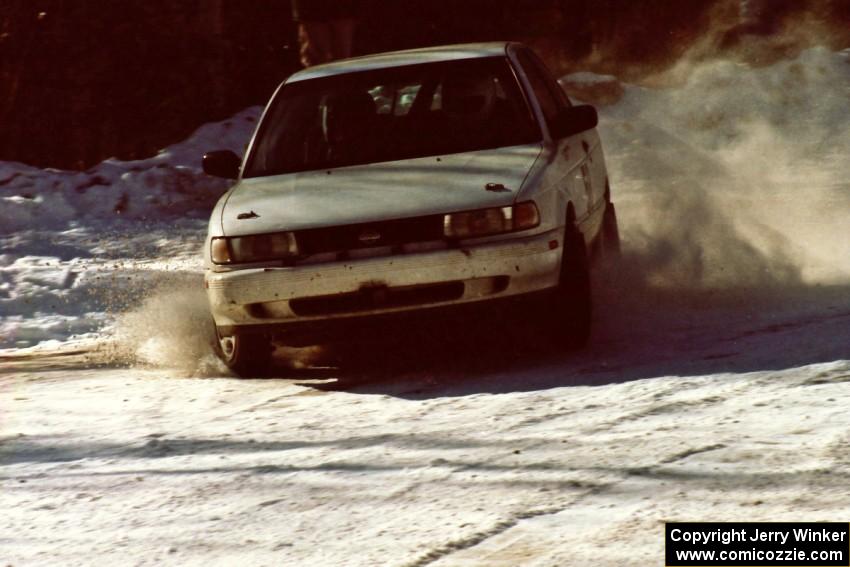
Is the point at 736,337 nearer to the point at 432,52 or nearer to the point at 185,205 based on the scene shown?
the point at 432,52

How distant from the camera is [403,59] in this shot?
9.08 meters

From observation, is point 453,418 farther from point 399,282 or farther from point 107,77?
point 107,77

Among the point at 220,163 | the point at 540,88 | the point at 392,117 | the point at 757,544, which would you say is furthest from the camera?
the point at 540,88

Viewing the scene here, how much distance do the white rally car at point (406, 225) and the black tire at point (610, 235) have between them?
1.03 metres

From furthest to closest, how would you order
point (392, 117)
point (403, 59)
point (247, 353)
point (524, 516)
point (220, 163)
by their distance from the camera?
point (403, 59) < point (220, 163) < point (392, 117) < point (247, 353) < point (524, 516)

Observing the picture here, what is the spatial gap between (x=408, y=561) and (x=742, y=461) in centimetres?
134

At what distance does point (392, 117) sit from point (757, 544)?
4439 millimetres

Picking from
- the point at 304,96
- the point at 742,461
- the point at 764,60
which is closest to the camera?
the point at 742,461

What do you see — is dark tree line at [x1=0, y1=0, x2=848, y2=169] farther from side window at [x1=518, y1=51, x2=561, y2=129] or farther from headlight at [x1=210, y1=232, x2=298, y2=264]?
headlight at [x1=210, y1=232, x2=298, y2=264]

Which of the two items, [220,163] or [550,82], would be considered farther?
[550,82]

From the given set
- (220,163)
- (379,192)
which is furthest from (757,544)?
(220,163)

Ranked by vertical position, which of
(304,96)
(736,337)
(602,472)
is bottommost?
(736,337)

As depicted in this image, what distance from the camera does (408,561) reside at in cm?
474

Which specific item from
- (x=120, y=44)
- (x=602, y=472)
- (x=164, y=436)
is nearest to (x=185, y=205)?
(x=120, y=44)
